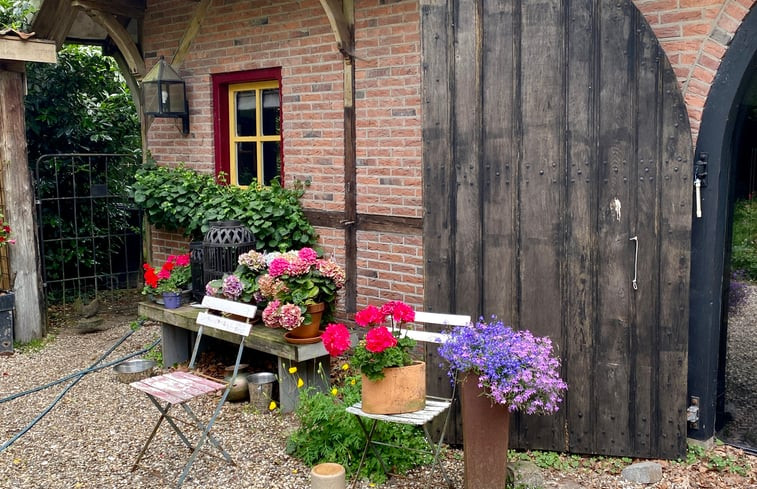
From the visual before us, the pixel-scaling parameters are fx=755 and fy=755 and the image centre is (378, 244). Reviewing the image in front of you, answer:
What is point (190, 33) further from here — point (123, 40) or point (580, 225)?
point (580, 225)

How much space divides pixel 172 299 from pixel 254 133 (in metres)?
2.13

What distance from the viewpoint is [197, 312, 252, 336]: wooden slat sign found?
15.8ft

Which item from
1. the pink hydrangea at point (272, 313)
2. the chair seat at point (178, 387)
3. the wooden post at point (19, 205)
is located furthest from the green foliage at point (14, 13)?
the chair seat at point (178, 387)

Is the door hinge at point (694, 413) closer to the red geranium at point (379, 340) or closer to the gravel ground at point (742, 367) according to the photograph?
the gravel ground at point (742, 367)

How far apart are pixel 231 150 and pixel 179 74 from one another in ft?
3.57

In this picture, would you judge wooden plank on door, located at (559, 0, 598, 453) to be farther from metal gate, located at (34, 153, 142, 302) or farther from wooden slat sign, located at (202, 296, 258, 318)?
metal gate, located at (34, 153, 142, 302)

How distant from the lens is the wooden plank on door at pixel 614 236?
13.5 feet

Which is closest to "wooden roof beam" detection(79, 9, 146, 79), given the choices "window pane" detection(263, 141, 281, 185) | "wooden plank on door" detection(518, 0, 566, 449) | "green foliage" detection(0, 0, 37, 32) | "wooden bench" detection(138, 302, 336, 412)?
"green foliage" detection(0, 0, 37, 32)

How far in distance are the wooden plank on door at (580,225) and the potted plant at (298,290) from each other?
A: 5.88 ft

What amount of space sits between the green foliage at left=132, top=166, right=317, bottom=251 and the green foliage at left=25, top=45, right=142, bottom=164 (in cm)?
176

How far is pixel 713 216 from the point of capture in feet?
13.6

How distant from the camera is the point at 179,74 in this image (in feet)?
27.2

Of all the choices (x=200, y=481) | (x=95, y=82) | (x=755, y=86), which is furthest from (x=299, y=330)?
(x=95, y=82)

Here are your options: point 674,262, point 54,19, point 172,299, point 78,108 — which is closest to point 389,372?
point 674,262
